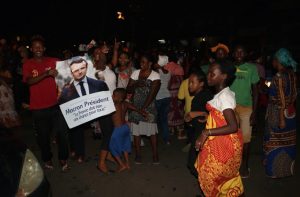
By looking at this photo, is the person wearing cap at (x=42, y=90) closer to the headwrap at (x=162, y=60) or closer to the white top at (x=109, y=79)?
the white top at (x=109, y=79)

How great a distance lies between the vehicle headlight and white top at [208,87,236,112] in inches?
67.4

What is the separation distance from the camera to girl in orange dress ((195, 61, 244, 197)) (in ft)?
12.1

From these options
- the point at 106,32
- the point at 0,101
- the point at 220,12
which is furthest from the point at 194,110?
the point at 106,32

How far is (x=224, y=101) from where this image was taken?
12.1ft

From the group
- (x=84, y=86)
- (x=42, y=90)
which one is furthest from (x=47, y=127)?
(x=84, y=86)

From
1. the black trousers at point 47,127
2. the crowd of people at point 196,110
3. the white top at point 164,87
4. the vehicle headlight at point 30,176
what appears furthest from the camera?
the white top at point 164,87

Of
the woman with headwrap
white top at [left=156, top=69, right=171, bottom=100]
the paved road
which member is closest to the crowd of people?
the woman with headwrap

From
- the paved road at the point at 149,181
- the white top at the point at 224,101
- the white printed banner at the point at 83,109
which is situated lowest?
the paved road at the point at 149,181

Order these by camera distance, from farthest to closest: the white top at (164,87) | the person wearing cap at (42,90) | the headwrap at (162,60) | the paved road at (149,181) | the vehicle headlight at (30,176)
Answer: the headwrap at (162,60) < the white top at (164,87) < the person wearing cap at (42,90) < the paved road at (149,181) < the vehicle headlight at (30,176)

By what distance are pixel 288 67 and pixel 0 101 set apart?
5.43 meters

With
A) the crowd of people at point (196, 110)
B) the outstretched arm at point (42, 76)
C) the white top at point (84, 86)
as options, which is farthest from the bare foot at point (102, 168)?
the outstretched arm at point (42, 76)

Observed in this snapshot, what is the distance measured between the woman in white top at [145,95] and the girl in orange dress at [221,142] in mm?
2249

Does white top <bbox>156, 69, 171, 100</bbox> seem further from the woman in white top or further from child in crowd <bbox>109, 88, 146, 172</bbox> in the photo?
child in crowd <bbox>109, 88, 146, 172</bbox>

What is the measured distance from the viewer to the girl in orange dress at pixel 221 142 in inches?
145
